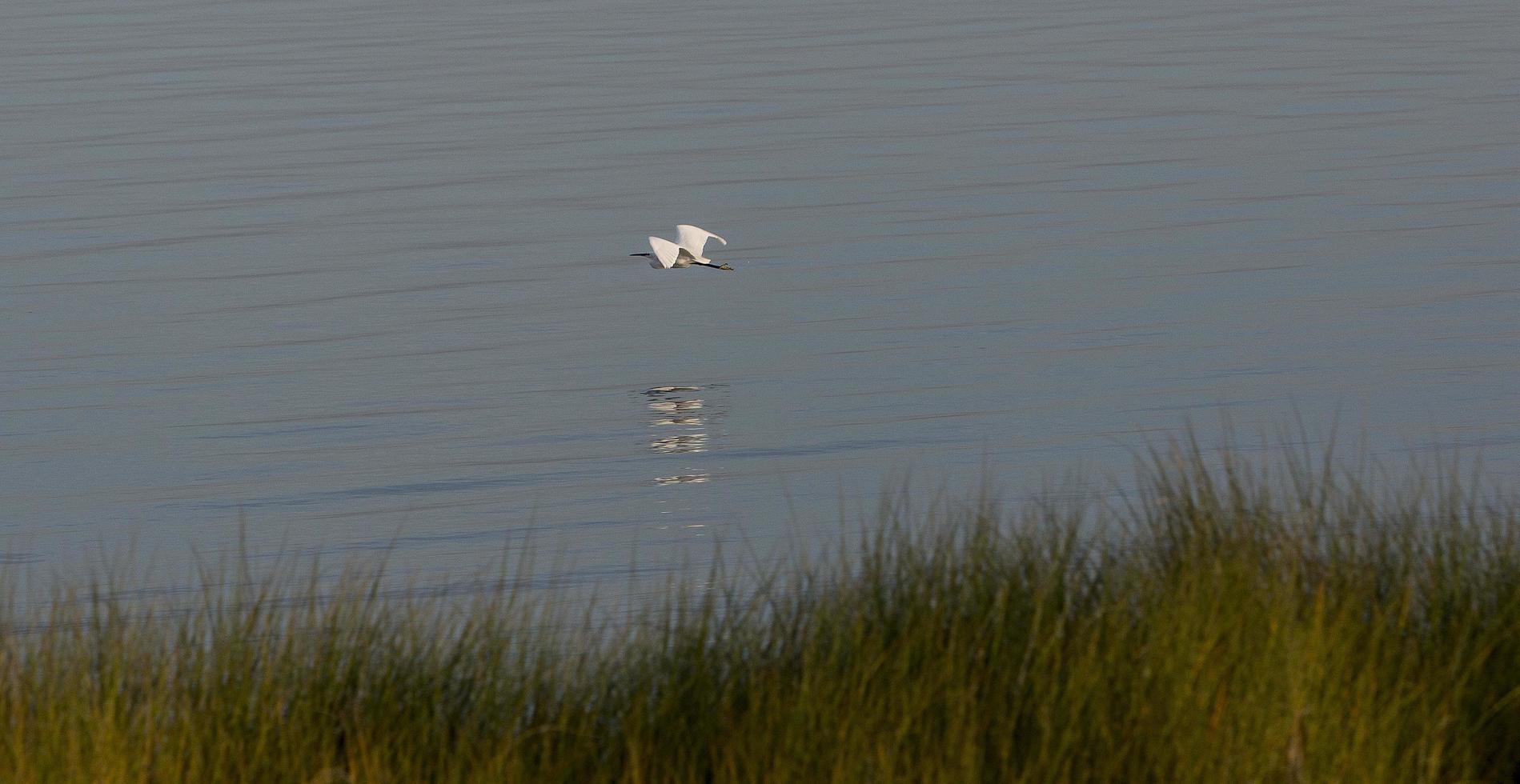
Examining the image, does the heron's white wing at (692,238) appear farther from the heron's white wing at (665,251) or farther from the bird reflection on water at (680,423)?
the bird reflection on water at (680,423)

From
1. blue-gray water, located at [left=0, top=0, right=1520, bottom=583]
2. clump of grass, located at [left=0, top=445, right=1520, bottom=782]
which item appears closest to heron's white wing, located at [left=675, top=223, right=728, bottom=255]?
blue-gray water, located at [left=0, top=0, right=1520, bottom=583]

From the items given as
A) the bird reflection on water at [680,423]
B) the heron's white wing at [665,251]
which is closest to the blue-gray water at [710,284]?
the bird reflection on water at [680,423]

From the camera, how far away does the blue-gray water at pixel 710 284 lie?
13.9 meters

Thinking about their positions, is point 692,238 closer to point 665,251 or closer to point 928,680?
point 665,251

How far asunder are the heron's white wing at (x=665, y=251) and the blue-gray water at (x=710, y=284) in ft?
3.48

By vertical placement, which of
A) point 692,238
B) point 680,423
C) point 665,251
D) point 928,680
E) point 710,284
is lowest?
point 928,680

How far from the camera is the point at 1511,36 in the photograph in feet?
125

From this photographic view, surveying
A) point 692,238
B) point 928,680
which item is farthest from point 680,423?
point 928,680

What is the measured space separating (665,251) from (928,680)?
9939mm

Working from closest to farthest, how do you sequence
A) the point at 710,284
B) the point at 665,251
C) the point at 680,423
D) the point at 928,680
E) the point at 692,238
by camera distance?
1. the point at 928,680
2. the point at 680,423
3. the point at 665,251
4. the point at 692,238
5. the point at 710,284

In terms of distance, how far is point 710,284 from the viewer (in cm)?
2159

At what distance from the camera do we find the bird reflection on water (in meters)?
13.9

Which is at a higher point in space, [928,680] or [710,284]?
[710,284]

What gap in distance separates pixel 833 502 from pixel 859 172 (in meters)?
14.0
